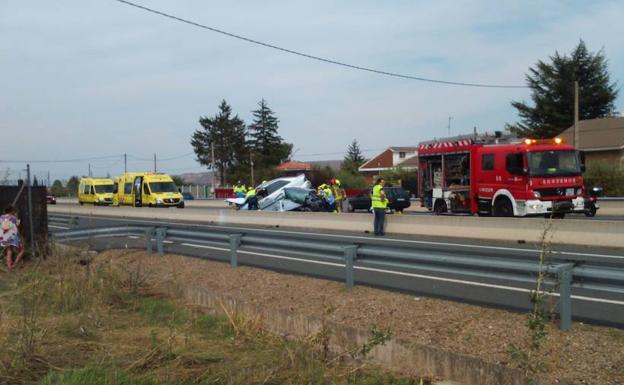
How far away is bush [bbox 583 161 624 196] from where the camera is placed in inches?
1388

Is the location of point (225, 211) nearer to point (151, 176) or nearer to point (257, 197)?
point (257, 197)

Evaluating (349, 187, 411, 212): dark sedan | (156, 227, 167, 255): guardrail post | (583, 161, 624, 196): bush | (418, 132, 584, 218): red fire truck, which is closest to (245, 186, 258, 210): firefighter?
(349, 187, 411, 212): dark sedan

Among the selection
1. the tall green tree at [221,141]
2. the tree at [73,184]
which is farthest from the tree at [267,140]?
the tree at [73,184]

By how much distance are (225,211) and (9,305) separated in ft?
66.2

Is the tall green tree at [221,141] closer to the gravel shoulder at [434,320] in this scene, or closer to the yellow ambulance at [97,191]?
the yellow ambulance at [97,191]

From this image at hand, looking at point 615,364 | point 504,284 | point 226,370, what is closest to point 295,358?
point 226,370

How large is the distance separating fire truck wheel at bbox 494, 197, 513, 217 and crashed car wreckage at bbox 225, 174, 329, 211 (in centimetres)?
974

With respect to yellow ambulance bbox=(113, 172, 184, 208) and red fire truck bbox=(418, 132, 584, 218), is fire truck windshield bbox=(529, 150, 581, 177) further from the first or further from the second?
yellow ambulance bbox=(113, 172, 184, 208)

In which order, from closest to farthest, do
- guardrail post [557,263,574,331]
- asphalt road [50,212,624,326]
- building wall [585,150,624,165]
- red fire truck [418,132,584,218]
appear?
guardrail post [557,263,574,331]
asphalt road [50,212,624,326]
red fire truck [418,132,584,218]
building wall [585,150,624,165]

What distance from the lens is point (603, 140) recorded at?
150ft

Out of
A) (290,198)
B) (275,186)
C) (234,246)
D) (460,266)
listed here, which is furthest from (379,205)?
(275,186)

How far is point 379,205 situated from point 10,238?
10.4 metres

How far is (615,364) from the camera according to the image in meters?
5.28

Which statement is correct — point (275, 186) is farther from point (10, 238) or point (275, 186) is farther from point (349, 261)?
point (349, 261)
